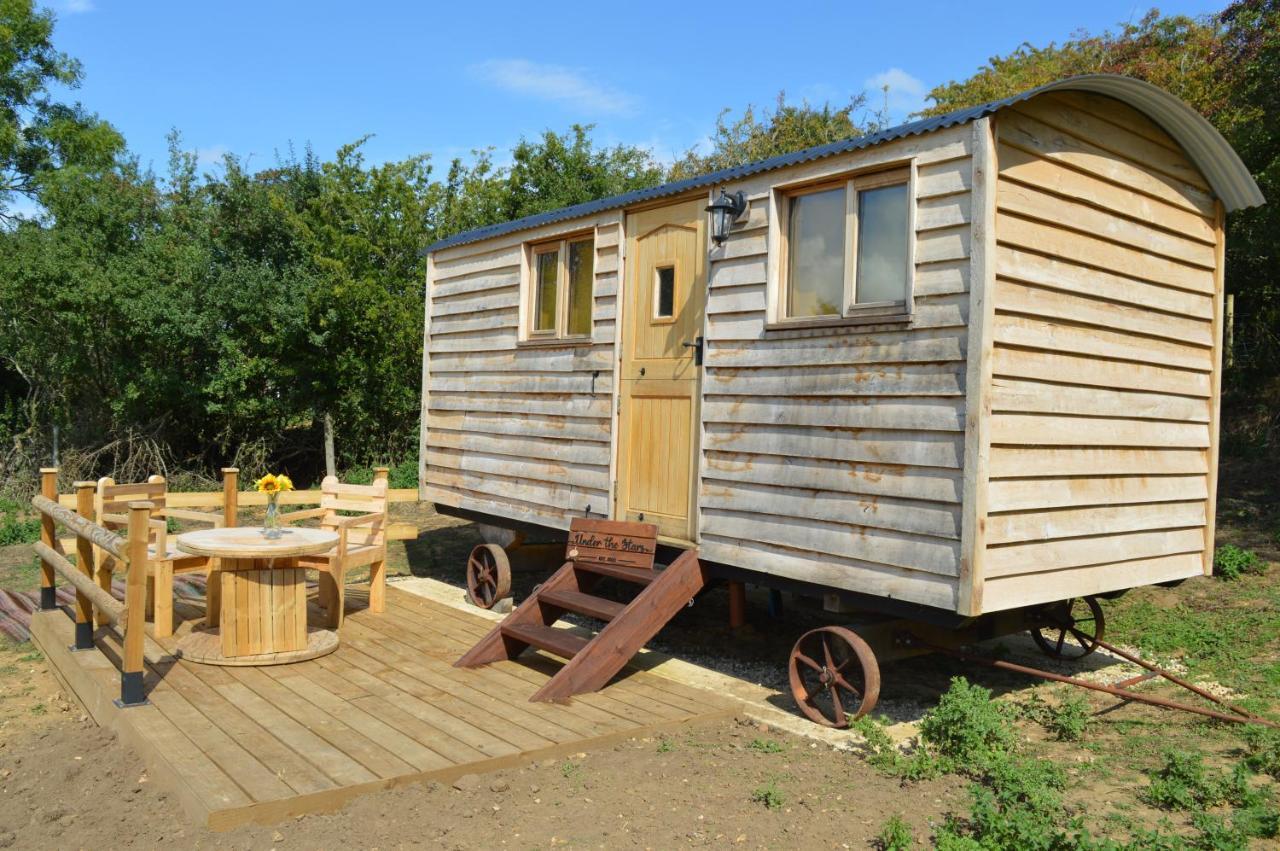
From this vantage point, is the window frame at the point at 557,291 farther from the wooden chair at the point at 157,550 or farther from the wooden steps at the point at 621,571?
the wooden chair at the point at 157,550

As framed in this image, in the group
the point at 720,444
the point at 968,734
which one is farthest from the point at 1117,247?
the point at 968,734

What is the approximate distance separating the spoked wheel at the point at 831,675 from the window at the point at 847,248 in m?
1.81

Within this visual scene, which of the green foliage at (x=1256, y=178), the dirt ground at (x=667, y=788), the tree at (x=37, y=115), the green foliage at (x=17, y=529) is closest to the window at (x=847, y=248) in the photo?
the dirt ground at (x=667, y=788)

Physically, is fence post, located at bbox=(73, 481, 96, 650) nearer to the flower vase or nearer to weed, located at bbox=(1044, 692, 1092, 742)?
the flower vase

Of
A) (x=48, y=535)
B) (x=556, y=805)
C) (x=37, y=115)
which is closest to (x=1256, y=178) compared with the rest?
(x=556, y=805)

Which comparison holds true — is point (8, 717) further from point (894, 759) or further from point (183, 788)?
point (894, 759)

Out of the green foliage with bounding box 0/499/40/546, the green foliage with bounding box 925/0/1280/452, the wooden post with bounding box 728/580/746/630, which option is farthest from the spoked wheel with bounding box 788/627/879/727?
the green foliage with bounding box 0/499/40/546

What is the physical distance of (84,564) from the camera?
648 cm

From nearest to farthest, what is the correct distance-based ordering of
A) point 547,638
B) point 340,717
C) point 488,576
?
point 340,717 → point 547,638 → point 488,576

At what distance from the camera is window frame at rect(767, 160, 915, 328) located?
5.28 m

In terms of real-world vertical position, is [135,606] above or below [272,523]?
below

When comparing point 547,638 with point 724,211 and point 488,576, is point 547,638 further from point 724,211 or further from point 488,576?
point 724,211

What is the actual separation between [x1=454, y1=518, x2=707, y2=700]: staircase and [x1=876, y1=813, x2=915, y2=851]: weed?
2.20 m

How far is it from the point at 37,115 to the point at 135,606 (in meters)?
22.2
